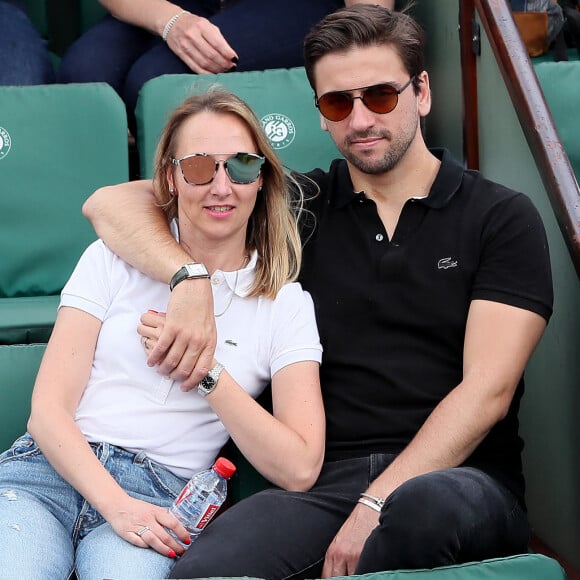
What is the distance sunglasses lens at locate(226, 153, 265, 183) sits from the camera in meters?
2.27

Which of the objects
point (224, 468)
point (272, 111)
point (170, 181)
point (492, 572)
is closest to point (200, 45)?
point (272, 111)

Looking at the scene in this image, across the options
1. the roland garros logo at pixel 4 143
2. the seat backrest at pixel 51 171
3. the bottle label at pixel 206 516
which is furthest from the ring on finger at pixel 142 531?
the roland garros logo at pixel 4 143

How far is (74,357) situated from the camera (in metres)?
2.17

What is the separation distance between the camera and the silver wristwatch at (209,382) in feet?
6.84

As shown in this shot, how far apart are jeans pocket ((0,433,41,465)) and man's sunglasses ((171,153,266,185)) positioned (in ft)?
2.01

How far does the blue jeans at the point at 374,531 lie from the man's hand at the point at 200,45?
1.52 m

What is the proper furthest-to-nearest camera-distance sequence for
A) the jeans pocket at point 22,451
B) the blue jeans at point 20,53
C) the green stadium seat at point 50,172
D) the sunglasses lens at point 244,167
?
the blue jeans at point 20,53, the green stadium seat at point 50,172, the sunglasses lens at point 244,167, the jeans pocket at point 22,451

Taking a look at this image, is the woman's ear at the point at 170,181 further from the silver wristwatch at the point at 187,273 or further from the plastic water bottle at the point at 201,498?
the plastic water bottle at the point at 201,498

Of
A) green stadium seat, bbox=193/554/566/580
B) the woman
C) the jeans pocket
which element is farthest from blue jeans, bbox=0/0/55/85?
green stadium seat, bbox=193/554/566/580

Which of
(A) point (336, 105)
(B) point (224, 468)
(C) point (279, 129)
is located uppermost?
(A) point (336, 105)

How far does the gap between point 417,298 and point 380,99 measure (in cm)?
44

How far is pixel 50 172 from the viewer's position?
3076 mm

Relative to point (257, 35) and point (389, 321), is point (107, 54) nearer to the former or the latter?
point (257, 35)

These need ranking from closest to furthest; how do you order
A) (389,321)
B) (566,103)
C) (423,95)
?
1. (389,321)
2. (423,95)
3. (566,103)
